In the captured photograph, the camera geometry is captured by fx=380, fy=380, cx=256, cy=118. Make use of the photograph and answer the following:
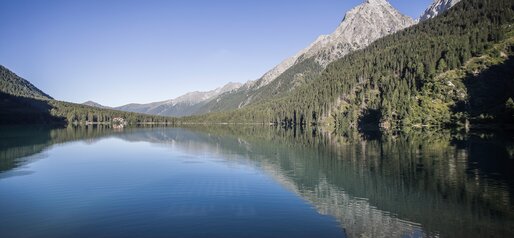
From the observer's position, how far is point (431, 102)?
199375 mm

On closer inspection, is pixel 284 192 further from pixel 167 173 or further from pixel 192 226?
pixel 167 173

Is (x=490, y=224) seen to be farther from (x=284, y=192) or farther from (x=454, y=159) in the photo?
(x=454, y=159)

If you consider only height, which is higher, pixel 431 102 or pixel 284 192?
pixel 431 102

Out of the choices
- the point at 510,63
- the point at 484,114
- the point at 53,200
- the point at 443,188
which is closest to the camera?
the point at 53,200

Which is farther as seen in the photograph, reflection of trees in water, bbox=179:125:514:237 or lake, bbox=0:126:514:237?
reflection of trees in water, bbox=179:125:514:237

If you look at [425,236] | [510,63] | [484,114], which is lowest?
[425,236]

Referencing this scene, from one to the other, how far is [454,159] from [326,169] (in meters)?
24.7

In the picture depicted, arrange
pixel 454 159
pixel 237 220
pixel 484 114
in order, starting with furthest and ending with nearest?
1. pixel 484 114
2. pixel 454 159
3. pixel 237 220

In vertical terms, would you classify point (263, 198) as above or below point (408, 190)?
below

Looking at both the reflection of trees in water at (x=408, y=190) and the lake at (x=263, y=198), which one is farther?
the reflection of trees in water at (x=408, y=190)

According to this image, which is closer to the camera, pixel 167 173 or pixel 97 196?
pixel 97 196

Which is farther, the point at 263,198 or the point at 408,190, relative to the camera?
the point at 408,190

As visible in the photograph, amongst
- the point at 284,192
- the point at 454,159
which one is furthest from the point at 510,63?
the point at 284,192

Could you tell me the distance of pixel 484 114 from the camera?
163 m
